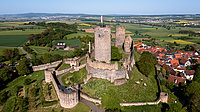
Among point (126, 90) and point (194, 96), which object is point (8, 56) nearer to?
point (126, 90)

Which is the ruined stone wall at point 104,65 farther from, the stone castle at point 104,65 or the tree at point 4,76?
the tree at point 4,76

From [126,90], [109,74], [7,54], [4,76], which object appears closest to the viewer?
[126,90]

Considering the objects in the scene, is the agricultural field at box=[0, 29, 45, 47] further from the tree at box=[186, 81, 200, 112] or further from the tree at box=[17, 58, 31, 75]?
the tree at box=[186, 81, 200, 112]

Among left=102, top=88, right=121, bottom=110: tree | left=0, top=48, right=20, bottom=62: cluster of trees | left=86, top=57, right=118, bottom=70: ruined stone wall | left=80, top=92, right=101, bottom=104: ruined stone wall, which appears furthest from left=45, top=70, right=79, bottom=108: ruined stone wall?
left=0, top=48, right=20, bottom=62: cluster of trees

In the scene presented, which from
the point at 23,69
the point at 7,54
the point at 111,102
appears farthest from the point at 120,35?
the point at 7,54

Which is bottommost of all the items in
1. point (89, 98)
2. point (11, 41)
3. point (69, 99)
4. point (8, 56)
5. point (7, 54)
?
point (89, 98)

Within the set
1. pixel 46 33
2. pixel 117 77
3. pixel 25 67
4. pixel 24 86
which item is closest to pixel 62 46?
pixel 46 33

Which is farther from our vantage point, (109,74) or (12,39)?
(12,39)
